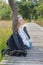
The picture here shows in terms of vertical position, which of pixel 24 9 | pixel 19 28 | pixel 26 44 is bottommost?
pixel 24 9

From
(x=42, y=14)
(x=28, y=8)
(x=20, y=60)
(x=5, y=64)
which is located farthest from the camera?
(x=28, y=8)

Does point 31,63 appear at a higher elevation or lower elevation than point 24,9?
higher

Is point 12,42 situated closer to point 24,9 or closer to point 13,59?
point 13,59

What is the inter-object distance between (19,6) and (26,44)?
41.6 metres

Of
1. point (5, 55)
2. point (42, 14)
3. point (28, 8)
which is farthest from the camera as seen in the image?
point (28, 8)

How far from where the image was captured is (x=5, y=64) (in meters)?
5.70

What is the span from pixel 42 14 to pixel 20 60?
110 feet

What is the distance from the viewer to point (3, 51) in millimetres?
7113

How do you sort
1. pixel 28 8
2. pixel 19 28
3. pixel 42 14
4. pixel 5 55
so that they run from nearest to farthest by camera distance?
pixel 5 55 → pixel 19 28 → pixel 42 14 → pixel 28 8

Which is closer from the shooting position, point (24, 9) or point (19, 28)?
point (19, 28)

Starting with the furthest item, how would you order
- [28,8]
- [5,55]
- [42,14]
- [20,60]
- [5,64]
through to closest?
[28,8] < [42,14] < [5,55] < [20,60] < [5,64]

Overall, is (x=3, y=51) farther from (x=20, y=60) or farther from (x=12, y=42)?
(x=20, y=60)

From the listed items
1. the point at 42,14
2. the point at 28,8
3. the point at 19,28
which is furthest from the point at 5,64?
the point at 28,8

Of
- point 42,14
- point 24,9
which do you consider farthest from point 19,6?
point 42,14
